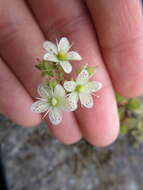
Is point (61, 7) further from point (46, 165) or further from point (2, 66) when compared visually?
point (46, 165)

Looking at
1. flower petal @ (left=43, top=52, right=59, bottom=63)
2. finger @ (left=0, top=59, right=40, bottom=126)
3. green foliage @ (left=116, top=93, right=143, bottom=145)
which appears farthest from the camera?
green foliage @ (left=116, top=93, right=143, bottom=145)

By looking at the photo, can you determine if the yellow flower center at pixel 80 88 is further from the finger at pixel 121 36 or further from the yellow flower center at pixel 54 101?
the finger at pixel 121 36

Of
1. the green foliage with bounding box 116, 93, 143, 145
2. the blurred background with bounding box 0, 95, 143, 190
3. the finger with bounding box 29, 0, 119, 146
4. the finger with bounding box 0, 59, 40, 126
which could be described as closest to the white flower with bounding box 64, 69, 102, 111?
the finger with bounding box 29, 0, 119, 146

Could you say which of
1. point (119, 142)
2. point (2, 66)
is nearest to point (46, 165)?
point (119, 142)

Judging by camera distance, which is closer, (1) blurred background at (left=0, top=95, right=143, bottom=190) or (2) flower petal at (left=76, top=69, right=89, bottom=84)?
(2) flower petal at (left=76, top=69, right=89, bottom=84)

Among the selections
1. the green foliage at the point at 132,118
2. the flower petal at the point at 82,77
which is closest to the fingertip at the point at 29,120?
the flower petal at the point at 82,77

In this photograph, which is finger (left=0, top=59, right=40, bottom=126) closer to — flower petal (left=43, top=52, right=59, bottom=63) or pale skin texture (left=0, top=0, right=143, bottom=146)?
pale skin texture (left=0, top=0, right=143, bottom=146)

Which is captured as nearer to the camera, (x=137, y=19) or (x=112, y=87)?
(x=137, y=19)
